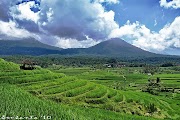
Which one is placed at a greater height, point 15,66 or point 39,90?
point 15,66

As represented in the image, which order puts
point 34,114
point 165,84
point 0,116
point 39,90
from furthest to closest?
point 165,84, point 39,90, point 34,114, point 0,116

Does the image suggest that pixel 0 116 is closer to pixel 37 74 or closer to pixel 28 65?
pixel 37 74

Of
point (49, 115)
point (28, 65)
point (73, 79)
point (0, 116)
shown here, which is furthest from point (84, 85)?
point (0, 116)

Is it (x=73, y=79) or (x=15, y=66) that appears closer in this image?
(x=15, y=66)

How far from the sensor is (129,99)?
5759 centimetres

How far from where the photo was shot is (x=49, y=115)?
20391mm

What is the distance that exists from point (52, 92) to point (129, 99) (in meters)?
17.2

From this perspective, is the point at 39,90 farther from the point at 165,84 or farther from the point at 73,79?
the point at 165,84

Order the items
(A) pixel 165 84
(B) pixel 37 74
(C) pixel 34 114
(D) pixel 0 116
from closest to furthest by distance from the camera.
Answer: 1. (D) pixel 0 116
2. (C) pixel 34 114
3. (B) pixel 37 74
4. (A) pixel 165 84

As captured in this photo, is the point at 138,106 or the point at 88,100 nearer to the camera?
the point at 88,100

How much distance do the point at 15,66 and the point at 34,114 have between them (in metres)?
36.2

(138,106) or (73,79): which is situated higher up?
(73,79)

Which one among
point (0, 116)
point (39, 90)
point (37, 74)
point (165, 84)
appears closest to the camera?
point (0, 116)

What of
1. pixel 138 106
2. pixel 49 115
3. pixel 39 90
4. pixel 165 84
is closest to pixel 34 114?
pixel 49 115
